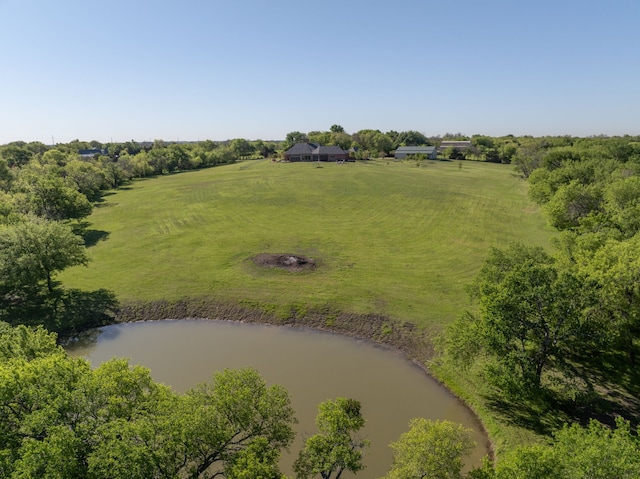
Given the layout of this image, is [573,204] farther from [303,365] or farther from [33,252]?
[33,252]

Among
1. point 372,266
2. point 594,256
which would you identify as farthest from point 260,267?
point 594,256

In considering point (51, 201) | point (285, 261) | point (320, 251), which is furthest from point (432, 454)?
point (51, 201)

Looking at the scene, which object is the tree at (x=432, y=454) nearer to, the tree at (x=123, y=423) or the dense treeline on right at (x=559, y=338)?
the dense treeline on right at (x=559, y=338)

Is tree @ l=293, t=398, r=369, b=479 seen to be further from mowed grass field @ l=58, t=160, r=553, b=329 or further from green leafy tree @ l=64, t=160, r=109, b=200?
green leafy tree @ l=64, t=160, r=109, b=200

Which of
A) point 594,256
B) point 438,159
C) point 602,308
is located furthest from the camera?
point 438,159

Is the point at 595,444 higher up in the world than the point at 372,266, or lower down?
higher up

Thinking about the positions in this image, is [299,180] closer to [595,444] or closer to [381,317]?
[381,317]
